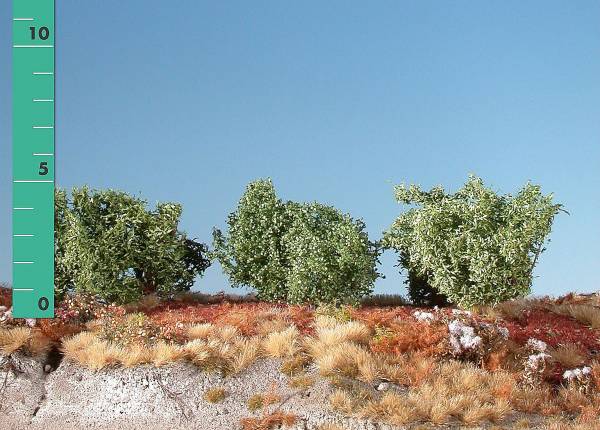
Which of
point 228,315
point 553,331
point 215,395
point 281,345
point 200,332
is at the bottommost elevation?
point 215,395

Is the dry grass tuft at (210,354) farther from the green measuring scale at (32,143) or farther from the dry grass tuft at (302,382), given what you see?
the green measuring scale at (32,143)

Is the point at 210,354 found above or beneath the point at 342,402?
above

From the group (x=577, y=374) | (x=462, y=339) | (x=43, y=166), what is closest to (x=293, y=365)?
(x=462, y=339)

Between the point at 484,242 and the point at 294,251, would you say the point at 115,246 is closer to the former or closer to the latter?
the point at 294,251

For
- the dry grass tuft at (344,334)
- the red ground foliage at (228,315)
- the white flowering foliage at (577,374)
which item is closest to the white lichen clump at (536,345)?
the white flowering foliage at (577,374)

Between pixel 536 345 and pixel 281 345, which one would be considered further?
pixel 536 345

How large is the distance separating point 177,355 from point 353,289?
33.6 feet

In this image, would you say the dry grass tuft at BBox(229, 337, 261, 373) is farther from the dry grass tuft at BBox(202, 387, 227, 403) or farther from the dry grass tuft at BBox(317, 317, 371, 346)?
the dry grass tuft at BBox(317, 317, 371, 346)

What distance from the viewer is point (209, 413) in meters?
15.1

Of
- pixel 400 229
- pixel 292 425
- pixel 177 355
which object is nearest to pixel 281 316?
pixel 177 355

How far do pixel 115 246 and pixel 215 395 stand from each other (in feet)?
37.8

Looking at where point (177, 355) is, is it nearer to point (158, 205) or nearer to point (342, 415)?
point (342, 415)

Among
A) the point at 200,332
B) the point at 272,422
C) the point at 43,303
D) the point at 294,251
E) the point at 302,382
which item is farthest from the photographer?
the point at 294,251

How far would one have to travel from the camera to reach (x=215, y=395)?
15328 mm
